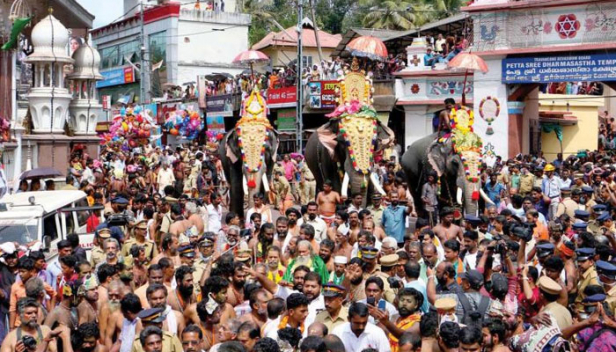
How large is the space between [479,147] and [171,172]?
335 inches

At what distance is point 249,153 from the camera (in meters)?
15.4

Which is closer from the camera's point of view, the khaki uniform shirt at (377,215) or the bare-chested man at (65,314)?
the bare-chested man at (65,314)

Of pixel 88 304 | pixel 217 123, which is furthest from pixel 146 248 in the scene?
pixel 217 123

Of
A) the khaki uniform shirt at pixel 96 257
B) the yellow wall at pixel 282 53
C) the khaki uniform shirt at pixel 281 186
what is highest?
the yellow wall at pixel 282 53

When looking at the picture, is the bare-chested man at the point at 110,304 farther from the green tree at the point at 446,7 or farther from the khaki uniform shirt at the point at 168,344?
the green tree at the point at 446,7

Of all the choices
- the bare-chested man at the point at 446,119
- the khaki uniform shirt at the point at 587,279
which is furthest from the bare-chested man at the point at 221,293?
the bare-chested man at the point at 446,119

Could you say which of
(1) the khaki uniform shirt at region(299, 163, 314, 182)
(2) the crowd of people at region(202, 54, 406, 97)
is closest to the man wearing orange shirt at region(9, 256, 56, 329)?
(1) the khaki uniform shirt at region(299, 163, 314, 182)

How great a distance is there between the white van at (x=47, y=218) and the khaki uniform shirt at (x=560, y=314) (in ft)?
17.1

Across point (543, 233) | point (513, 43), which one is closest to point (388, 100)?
point (513, 43)

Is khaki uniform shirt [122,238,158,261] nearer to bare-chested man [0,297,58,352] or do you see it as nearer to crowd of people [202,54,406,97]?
bare-chested man [0,297,58,352]

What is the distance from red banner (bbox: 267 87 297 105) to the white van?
1853cm

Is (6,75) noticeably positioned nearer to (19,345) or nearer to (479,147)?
(479,147)

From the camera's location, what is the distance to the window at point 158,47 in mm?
48906

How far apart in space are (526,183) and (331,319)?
35.0 feet
